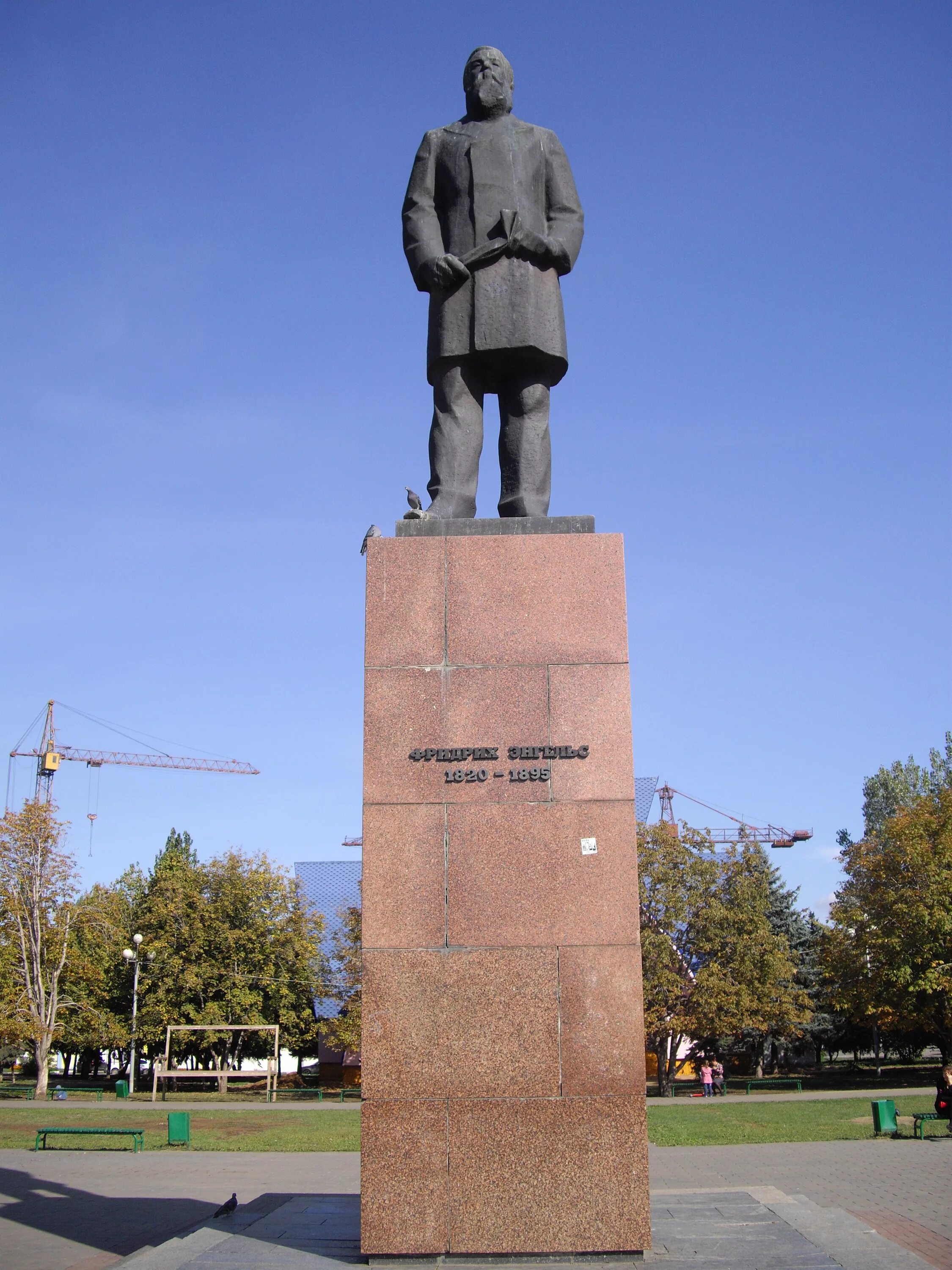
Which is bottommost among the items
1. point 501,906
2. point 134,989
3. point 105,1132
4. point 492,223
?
point 105,1132

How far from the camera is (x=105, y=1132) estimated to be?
17.5 m

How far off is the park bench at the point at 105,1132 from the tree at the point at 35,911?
19.0 meters

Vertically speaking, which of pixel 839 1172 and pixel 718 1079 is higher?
pixel 839 1172

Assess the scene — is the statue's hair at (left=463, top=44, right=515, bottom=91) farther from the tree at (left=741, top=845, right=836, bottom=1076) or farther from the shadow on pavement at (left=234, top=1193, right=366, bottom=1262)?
the tree at (left=741, top=845, right=836, bottom=1076)

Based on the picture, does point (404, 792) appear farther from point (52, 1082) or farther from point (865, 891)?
point (52, 1082)

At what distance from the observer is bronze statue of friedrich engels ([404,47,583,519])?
813 centimetres

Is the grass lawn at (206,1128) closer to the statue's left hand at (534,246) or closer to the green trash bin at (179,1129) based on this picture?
the green trash bin at (179,1129)

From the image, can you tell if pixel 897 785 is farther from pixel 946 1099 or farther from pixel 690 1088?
pixel 946 1099

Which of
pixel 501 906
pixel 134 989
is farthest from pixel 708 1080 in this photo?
pixel 501 906

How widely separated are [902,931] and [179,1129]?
22257mm

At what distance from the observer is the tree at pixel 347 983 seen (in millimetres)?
37562

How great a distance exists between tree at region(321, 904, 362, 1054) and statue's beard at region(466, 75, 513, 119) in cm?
3327

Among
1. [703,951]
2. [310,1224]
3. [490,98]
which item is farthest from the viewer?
[703,951]

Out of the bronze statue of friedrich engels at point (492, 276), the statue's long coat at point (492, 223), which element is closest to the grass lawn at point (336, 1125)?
the bronze statue of friedrich engels at point (492, 276)
